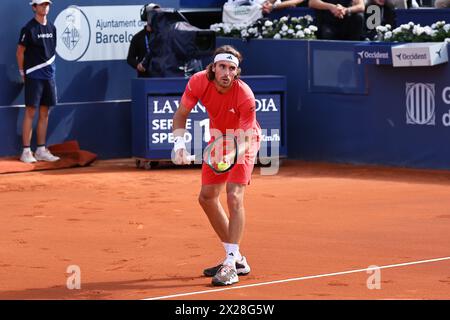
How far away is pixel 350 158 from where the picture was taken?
57.5 ft

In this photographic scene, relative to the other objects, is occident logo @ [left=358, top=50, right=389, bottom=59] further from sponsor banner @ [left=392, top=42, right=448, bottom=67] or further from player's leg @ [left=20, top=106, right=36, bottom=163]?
player's leg @ [left=20, top=106, right=36, bottom=163]

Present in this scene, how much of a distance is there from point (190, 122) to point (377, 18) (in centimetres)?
320

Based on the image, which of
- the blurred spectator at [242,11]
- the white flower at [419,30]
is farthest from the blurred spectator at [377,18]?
the blurred spectator at [242,11]

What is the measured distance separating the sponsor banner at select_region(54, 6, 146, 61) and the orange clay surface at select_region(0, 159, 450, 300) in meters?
2.02

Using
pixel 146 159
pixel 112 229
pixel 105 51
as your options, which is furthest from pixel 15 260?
pixel 105 51

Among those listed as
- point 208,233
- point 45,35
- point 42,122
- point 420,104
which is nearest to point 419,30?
point 420,104

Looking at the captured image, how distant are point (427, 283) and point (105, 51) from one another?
10.2 m

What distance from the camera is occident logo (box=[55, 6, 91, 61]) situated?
59.5 ft

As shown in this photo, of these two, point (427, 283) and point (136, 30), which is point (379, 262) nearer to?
point (427, 283)

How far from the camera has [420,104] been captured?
16.7 metres

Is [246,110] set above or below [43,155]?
above

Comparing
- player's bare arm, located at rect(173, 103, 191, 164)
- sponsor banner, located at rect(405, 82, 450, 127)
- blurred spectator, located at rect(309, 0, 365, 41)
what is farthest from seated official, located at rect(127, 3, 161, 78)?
player's bare arm, located at rect(173, 103, 191, 164)

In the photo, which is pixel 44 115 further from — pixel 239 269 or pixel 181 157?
pixel 239 269

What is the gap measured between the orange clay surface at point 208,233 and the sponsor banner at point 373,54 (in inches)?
58.5
